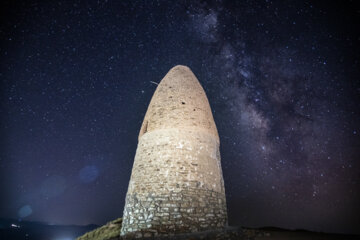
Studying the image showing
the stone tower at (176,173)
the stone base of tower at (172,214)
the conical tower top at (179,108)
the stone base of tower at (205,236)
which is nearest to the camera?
the stone base of tower at (205,236)

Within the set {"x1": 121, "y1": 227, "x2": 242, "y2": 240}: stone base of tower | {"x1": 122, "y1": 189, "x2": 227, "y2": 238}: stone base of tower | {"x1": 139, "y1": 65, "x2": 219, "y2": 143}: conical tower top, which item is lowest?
{"x1": 121, "y1": 227, "x2": 242, "y2": 240}: stone base of tower

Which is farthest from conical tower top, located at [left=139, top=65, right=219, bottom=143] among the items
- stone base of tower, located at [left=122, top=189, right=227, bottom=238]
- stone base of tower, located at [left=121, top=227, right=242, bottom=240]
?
stone base of tower, located at [left=121, top=227, right=242, bottom=240]

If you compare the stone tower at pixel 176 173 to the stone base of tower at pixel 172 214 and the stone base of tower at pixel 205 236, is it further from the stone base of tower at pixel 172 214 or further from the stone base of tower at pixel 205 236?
the stone base of tower at pixel 205 236

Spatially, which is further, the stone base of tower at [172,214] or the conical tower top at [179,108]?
the conical tower top at [179,108]

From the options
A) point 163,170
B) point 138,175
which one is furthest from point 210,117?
point 138,175

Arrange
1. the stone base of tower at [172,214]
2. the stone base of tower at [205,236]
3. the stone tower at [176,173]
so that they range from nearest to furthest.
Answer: the stone base of tower at [205,236] < the stone base of tower at [172,214] < the stone tower at [176,173]

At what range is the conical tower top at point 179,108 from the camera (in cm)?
943

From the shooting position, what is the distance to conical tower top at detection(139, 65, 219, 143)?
9430 millimetres

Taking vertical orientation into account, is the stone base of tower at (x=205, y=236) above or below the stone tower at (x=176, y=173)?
below

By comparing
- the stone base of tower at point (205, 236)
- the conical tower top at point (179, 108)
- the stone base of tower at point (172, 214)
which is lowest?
the stone base of tower at point (205, 236)

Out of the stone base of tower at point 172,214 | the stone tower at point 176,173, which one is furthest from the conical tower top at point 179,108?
the stone base of tower at point 172,214

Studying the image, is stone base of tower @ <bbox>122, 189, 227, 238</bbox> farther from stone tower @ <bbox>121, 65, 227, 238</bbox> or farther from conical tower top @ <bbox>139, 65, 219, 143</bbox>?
conical tower top @ <bbox>139, 65, 219, 143</bbox>

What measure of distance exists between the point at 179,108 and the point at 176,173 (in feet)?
10.0

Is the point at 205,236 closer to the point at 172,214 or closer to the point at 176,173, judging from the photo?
the point at 172,214
